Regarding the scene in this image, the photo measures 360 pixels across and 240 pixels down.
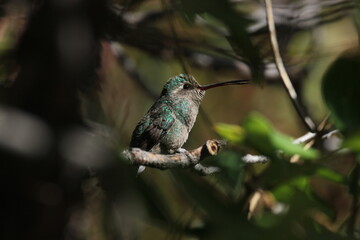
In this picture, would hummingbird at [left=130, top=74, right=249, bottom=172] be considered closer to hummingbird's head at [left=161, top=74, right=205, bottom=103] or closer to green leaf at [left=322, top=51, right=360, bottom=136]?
hummingbird's head at [left=161, top=74, right=205, bottom=103]

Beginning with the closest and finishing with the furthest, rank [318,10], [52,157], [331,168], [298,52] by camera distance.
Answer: [52,157]
[331,168]
[318,10]
[298,52]

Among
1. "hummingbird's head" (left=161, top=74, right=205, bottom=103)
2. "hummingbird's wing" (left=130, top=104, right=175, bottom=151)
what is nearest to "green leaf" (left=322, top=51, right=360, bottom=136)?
"hummingbird's wing" (left=130, top=104, right=175, bottom=151)

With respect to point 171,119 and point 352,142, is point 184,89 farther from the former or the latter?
point 352,142

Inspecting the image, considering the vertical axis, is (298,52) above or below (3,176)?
below

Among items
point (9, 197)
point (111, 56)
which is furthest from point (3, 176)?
point (111, 56)

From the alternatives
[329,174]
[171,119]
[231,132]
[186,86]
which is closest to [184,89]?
[186,86]

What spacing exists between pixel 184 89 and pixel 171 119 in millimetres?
258

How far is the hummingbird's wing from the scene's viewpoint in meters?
3.30

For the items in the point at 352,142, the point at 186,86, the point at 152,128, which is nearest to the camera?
the point at 352,142

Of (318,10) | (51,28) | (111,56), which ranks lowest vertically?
(111,56)

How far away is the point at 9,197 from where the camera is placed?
0.66 m

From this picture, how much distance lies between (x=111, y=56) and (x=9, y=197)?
2916mm

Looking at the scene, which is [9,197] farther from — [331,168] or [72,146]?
[331,168]

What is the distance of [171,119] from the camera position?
11.3 feet
